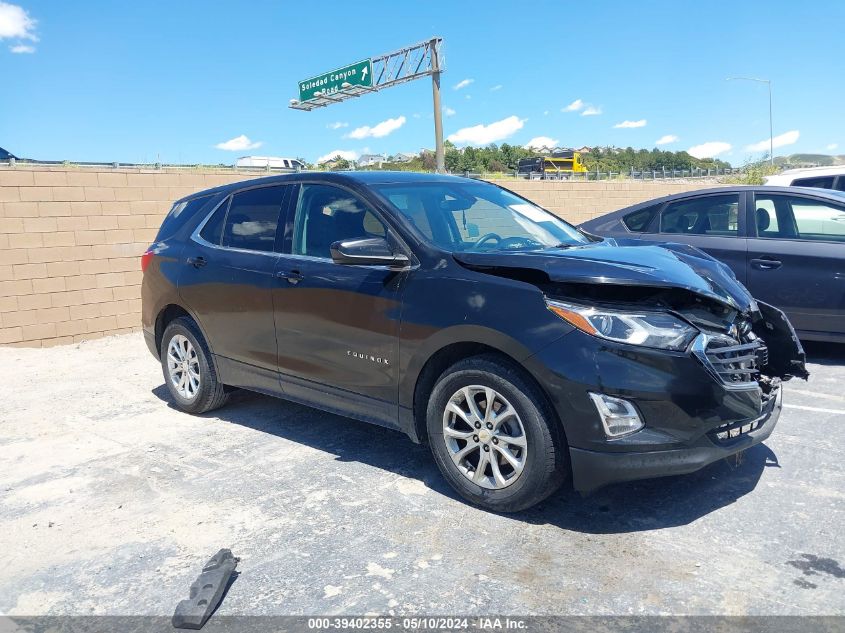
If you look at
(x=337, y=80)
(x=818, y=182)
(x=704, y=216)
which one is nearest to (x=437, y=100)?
(x=337, y=80)

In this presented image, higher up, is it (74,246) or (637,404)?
(74,246)

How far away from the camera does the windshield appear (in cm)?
406

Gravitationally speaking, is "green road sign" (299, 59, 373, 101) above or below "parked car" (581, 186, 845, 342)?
above

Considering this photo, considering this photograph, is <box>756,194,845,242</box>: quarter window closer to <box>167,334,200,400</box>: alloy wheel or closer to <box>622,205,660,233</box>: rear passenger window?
<box>622,205,660,233</box>: rear passenger window

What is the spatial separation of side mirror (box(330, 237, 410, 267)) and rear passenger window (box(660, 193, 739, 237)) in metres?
4.10

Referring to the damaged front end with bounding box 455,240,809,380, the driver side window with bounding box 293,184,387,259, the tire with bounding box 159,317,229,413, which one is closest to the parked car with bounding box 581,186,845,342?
the damaged front end with bounding box 455,240,809,380

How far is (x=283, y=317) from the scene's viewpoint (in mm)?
4508

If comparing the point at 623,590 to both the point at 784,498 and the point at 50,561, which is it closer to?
the point at 784,498

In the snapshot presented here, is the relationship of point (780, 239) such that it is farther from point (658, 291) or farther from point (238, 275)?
point (238, 275)

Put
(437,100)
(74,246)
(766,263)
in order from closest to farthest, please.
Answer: (766,263)
(74,246)
(437,100)

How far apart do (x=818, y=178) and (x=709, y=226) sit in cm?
440

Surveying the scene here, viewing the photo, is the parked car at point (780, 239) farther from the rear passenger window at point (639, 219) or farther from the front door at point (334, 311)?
the front door at point (334, 311)

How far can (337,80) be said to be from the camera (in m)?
27.2

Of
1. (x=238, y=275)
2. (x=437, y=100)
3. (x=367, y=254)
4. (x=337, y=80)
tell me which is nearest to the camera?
(x=367, y=254)
